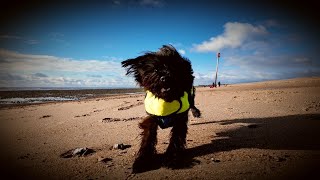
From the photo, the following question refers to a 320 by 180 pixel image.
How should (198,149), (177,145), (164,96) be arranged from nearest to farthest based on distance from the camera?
(164,96), (177,145), (198,149)

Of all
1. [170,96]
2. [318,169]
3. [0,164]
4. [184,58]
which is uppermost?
[184,58]

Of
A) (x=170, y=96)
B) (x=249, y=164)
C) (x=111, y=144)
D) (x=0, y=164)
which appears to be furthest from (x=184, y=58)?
(x=0, y=164)

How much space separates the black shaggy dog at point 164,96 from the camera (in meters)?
3.28

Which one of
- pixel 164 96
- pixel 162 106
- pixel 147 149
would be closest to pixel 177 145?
pixel 147 149

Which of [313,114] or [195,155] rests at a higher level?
[313,114]

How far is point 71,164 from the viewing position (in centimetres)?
353

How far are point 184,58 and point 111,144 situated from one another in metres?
2.15

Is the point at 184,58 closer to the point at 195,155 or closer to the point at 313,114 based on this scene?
the point at 195,155

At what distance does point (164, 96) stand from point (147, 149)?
819mm

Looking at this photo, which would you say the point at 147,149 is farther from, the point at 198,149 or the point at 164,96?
the point at 198,149

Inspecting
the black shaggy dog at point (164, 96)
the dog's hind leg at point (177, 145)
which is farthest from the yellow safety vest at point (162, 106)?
the dog's hind leg at point (177, 145)

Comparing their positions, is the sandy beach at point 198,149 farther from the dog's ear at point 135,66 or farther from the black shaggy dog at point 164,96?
the dog's ear at point 135,66

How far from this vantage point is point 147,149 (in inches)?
133

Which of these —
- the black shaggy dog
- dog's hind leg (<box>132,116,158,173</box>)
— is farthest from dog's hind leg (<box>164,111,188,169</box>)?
dog's hind leg (<box>132,116,158,173</box>)
